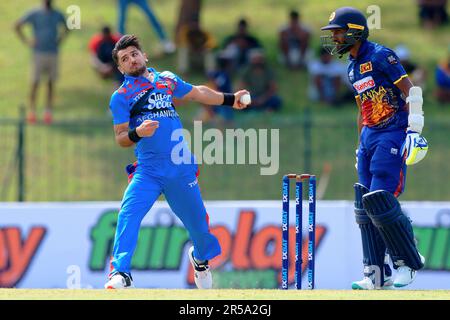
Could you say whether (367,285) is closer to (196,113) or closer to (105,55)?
(196,113)

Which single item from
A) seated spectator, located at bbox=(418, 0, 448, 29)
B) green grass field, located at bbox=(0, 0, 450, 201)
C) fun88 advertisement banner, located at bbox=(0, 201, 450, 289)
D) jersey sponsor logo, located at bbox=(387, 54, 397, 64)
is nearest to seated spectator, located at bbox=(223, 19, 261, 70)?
green grass field, located at bbox=(0, 0, 450, 201)

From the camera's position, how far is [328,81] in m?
21.6

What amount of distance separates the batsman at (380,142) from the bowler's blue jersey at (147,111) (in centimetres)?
138

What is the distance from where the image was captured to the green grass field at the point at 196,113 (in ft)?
58.9

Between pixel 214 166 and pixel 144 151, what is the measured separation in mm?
8281

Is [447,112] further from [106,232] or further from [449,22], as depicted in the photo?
[106,232]

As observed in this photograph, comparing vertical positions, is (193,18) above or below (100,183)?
above

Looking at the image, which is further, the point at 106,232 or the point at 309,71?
the point at 309,71

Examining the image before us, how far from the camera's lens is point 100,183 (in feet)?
59.7

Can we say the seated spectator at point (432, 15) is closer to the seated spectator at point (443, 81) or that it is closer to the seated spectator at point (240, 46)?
the seated spectator at point (443, 81)

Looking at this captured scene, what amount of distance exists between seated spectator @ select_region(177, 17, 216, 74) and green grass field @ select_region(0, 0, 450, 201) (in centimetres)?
26

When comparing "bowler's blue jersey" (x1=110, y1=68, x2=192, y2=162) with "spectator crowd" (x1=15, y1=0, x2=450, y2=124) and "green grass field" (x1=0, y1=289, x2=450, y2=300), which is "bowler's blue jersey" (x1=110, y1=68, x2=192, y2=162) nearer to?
"green grass field" (x1=0, y1=289, x2=450, y2=300)

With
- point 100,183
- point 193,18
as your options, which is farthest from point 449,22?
point 100,183
